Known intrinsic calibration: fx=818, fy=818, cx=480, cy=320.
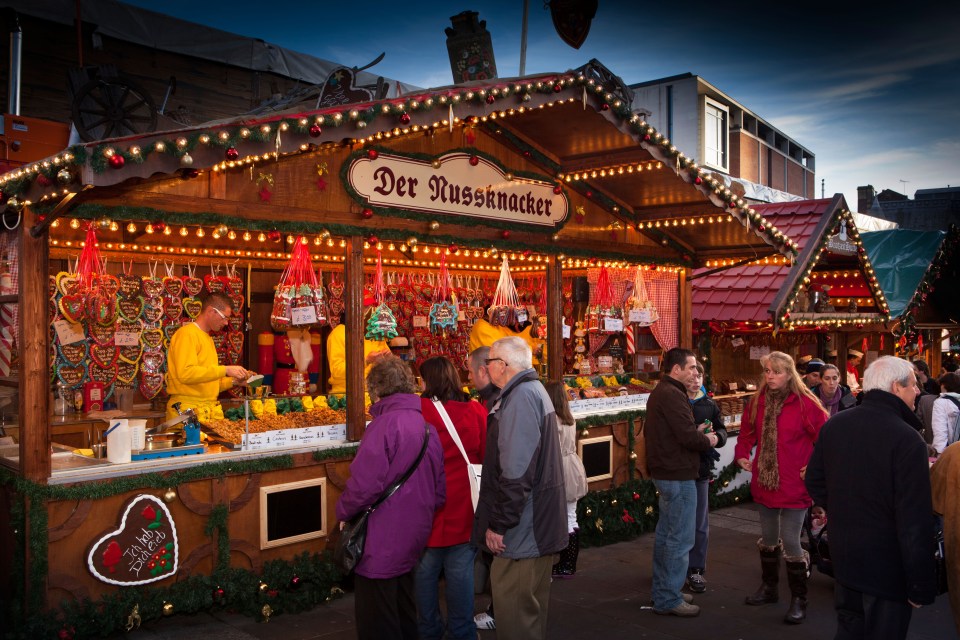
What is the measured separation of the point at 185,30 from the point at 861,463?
13.6m

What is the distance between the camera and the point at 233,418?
7.01m

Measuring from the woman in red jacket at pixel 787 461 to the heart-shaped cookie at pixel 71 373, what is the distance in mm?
6570

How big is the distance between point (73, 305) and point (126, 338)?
3.00 ft

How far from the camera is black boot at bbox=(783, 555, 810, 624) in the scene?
5980 millimetres

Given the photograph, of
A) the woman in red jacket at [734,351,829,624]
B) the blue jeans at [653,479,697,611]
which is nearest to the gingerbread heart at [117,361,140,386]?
the blue jeans at [653,479,697,611]

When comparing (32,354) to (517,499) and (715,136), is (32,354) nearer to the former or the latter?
(517,499)

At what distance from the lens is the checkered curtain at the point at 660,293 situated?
10.4m

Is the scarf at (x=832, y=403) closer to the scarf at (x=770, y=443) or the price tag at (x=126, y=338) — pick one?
the scarf at (x=770, y=443)

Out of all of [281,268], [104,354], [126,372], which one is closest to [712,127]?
[281,268]

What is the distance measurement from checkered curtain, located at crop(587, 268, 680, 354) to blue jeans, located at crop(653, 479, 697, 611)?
453cm

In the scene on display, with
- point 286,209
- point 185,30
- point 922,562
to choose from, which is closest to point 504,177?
point 286,209

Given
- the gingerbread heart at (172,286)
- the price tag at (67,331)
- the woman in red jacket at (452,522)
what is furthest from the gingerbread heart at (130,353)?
the woman in red jacket at (452,522)

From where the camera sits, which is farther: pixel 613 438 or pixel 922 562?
pixel 613 438

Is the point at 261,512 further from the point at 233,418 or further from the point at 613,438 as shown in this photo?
the point at 613,438
